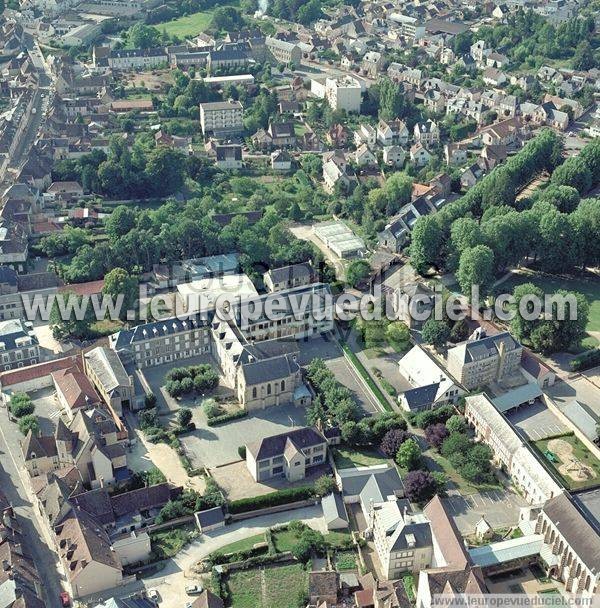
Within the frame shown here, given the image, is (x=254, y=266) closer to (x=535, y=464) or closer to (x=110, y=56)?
(x=535, y=464)

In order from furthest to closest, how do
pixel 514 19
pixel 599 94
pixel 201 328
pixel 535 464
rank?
1. pixel 514 19
2. pixel 599 94
3. pixel 201 328
4. pixel 535 464

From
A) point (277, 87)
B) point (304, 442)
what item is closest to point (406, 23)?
point (277, 87)

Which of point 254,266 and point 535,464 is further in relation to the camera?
point 254,266

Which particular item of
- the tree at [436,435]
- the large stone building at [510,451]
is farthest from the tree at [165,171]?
the tree at [436,435]

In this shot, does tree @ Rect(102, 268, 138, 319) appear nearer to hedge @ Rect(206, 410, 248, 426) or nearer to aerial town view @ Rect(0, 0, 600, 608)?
aerial town view @ Rect(0, 0, 600, 608)

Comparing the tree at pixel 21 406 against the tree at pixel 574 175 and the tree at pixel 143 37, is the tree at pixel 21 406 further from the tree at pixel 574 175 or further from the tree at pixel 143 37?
the tree at pixel 143 37
